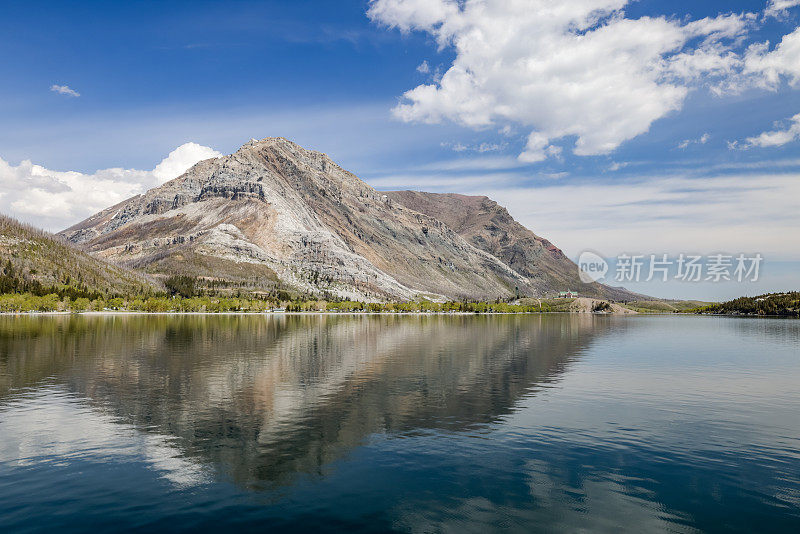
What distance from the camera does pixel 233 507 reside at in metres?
27.5

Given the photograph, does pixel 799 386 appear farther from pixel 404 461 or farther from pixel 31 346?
pixel 31 346

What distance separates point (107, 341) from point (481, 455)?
11227cm

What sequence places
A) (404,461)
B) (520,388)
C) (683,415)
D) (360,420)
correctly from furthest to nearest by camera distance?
(520,388) → (683,415) → (360,420) → (404,461)

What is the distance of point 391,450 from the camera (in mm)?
37812

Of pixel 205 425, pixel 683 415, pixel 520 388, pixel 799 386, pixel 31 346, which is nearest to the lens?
pixel 205 425

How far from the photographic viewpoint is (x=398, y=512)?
27.3 meters

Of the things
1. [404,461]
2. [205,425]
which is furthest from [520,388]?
[205,425]

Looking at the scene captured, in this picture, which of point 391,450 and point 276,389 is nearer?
point 391,450

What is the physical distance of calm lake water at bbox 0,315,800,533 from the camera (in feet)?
88.2

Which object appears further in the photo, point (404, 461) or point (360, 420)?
point (360, 420)

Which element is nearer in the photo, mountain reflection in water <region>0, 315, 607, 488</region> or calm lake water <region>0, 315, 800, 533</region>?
calm lake water <region>0, 315, 800, 533</region>

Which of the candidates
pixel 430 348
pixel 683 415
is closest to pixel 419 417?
pixel 683 415

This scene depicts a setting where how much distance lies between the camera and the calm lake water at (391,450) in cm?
2689

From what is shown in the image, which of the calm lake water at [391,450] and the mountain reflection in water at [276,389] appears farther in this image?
the mountain reflection in water at [276,389]
